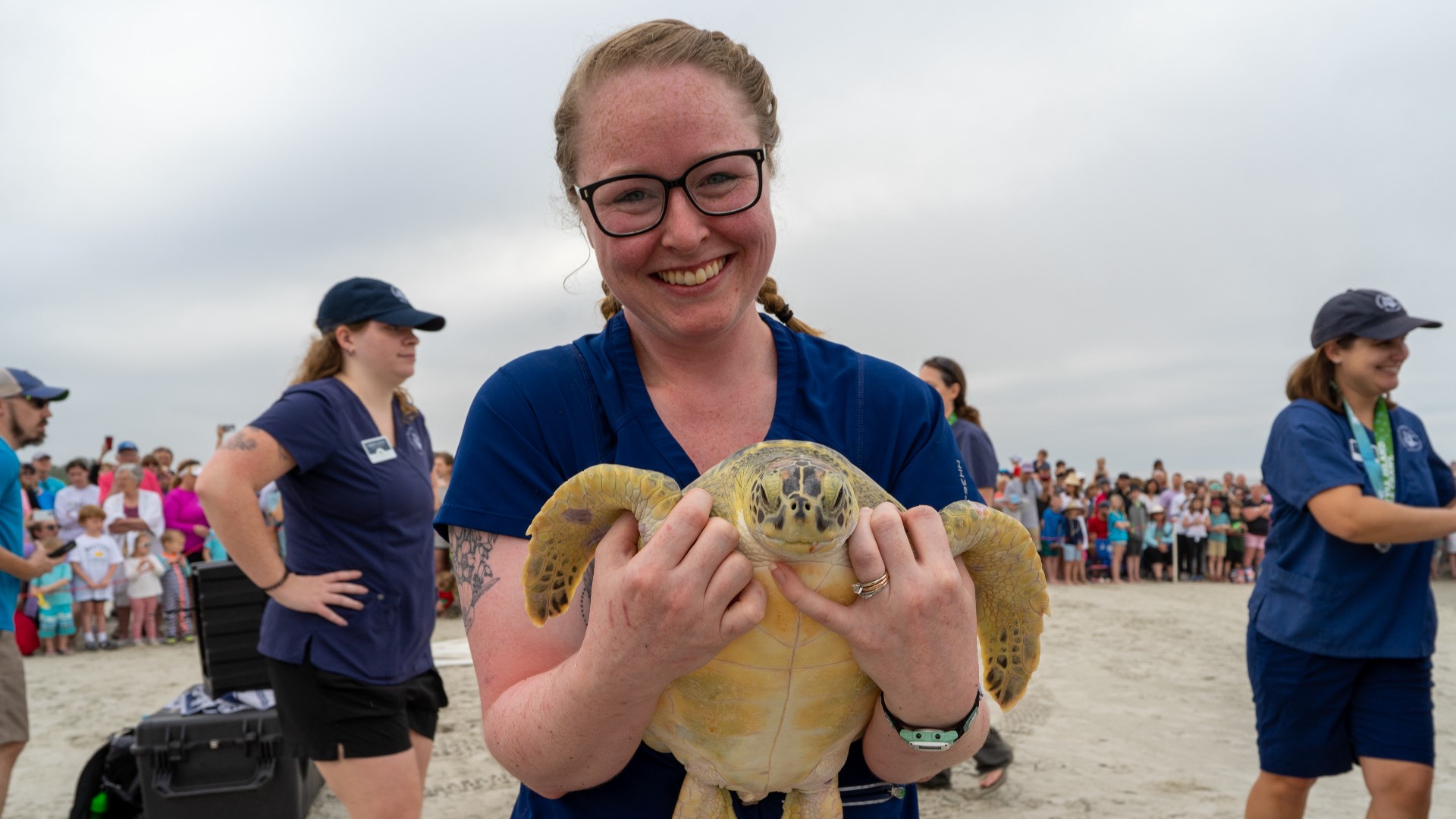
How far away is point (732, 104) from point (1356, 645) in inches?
128

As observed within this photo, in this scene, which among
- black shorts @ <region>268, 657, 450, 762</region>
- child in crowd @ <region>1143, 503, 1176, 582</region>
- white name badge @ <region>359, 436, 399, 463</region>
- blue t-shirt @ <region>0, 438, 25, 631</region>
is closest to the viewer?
black shorts @ <region>268, 657, 450, 762</region>

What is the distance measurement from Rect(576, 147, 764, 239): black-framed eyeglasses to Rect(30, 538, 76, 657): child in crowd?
1072 cm

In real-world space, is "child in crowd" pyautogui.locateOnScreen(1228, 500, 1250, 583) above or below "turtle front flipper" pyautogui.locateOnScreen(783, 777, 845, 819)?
below

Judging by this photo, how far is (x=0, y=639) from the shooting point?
12.2ft

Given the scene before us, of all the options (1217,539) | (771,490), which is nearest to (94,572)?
(771,490)

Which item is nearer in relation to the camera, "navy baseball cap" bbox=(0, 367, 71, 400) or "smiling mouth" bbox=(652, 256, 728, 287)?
"smiling mouth" bbox=(652, 256, 728, 287)

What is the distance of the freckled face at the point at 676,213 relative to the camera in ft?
4.42

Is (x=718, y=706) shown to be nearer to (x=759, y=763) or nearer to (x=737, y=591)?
(x=759, y=763)

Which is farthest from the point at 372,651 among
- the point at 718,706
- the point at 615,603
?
the point at 615,603

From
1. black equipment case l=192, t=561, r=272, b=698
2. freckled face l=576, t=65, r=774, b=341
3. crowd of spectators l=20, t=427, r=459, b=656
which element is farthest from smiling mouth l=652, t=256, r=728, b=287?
crowd of spectators l=20, t=427, r=459, b=656

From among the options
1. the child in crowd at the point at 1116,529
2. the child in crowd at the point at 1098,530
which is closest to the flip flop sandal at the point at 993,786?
the child in crowd at the point at 1116,529

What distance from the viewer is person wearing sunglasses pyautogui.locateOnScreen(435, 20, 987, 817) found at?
117cm

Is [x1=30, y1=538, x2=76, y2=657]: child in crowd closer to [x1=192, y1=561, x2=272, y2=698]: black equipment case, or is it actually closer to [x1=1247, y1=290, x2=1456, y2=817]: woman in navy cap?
[x1=192, y1=561, x2=272, y2=698]: black equipment case

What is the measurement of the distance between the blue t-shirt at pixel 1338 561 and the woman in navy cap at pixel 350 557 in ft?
10.8
